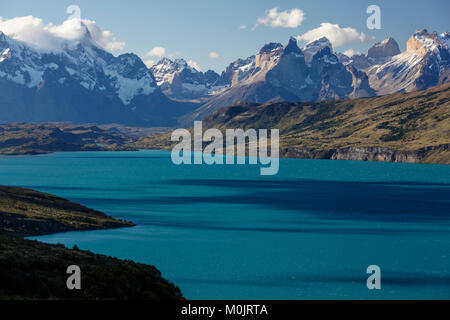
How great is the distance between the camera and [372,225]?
→ 147m

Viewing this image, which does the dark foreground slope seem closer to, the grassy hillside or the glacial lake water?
the glacial lake water

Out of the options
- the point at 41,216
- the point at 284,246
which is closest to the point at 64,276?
the point at 284,246

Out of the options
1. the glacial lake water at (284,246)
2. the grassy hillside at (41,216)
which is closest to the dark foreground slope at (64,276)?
the glacial lake water at (284,246)

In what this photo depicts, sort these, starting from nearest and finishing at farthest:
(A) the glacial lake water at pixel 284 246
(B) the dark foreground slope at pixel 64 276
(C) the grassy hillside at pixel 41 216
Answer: (B) the dark foreground slope at pixel 64 276 → (A) the glacial lake water at pixel 284 246 → (C) the grassy hillside at pixel 41 216

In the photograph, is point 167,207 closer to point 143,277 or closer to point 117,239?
point 117,239

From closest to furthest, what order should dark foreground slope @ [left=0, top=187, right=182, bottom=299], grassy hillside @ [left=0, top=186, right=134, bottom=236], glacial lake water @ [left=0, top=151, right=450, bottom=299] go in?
1. dark foreground slope @ [left=0, top=187, right=182, bottom=299]
2. glacial lake water @ [left=0, top=151, right=450, bottom=299]
3. grassy hillside @ [left=0, top=186, right=134, bottom=236]

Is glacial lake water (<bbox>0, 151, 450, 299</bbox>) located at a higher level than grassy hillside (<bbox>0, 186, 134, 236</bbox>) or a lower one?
lower

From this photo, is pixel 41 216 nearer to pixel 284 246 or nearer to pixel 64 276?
pixel 284 246

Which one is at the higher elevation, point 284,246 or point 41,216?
point 41,216

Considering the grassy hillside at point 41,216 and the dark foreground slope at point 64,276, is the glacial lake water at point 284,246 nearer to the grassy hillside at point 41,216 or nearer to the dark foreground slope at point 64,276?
the grassy hillside at point 41,216

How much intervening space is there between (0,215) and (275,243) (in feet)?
180

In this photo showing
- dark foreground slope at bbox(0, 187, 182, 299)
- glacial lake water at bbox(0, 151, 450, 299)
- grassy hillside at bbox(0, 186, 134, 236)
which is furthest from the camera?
grassy hillside at bbox(0, 186, 134, 236)

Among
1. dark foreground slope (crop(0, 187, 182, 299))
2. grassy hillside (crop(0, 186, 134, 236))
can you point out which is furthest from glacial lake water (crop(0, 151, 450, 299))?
dark foreground slope (crop(0, 187, 182, 299))

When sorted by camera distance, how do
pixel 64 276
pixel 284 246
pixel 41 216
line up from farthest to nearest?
pixel 41 216 → pixel 284 246 → pixel 64 276
